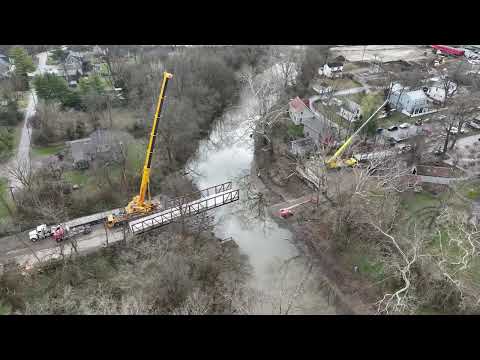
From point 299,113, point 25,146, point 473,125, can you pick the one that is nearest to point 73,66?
point 25,146

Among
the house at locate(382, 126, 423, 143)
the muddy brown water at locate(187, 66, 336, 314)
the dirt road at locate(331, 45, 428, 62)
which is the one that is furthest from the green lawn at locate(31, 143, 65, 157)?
the dirt road at locate(331, 45, 428, 62)

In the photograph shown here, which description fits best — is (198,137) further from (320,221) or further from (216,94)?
(320,221)

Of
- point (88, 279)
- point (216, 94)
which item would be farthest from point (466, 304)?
point (216, 94)

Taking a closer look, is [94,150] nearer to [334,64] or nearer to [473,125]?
[334,64]

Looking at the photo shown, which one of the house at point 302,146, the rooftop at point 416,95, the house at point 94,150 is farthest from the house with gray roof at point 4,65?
the rooftop at point 416,95

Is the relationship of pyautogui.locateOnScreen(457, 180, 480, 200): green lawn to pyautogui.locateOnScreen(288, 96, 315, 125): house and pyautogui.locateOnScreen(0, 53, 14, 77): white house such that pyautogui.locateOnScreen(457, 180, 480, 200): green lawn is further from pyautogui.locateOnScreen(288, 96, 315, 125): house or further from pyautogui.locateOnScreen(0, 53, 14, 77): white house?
pyautogui.locateOnScreen(0, 53, 14, 77): white house

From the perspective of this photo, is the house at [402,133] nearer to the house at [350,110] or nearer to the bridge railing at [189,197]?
the house at [350,110]
